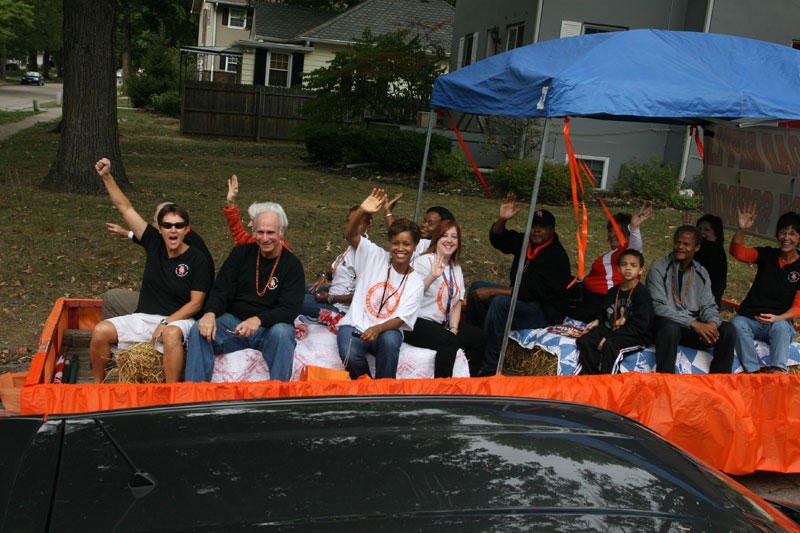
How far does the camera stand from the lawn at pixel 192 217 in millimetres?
8422

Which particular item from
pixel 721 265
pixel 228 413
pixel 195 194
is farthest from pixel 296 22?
pixel 228 413

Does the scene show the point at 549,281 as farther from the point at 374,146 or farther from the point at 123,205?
the point at 374,146

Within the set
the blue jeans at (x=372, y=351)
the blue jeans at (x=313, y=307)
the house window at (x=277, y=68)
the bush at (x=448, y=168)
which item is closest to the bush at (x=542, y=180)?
the bush at (x=448, y=168)

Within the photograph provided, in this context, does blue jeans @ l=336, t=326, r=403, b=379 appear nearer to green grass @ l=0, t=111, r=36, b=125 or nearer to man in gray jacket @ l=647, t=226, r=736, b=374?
man in gray jacket @ l=647, t=226, r=736, b=374

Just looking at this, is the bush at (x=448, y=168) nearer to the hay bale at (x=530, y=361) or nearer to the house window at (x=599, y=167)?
the house window at (x=599, y=167)

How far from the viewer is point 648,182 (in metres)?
16.6

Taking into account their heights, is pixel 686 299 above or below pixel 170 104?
below

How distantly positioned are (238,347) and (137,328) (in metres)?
0.73

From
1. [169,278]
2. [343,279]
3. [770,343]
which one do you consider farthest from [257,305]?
[770,343]

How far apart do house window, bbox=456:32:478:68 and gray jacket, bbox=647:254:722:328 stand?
620 inches

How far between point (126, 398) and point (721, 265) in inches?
219

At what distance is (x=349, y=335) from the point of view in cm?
561

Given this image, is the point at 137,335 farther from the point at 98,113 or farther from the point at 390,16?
the point at 390,16

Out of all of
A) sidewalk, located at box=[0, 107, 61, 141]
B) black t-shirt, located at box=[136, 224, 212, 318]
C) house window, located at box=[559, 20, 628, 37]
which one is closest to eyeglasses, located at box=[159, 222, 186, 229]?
black t-shirt, located at box=[136, 224, 212, 318]
